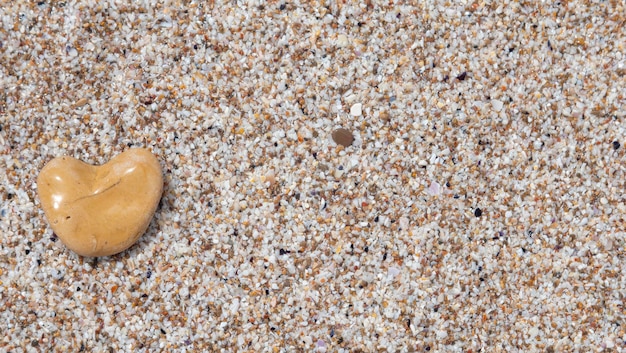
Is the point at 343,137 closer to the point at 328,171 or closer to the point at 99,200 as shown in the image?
the point at 328,171

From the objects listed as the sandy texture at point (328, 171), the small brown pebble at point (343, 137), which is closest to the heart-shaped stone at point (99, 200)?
the sandy texture at point (328, 171)

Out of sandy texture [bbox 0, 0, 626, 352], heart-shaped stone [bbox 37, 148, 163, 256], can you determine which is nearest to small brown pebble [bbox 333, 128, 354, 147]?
sandy texture [bbox 0, 0, 626, 352]

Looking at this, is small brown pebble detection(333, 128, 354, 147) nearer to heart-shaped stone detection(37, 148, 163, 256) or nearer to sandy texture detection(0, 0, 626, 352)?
sandy texture detection(0, 0, 626, 352)

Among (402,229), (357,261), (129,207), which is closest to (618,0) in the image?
(402,229)

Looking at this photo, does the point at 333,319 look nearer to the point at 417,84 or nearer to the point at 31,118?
the point at 417,84

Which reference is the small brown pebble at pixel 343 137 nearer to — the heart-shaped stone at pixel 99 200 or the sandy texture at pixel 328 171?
the sandy texture at pixel 328 171

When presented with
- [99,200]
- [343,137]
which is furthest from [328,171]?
[99,200]
